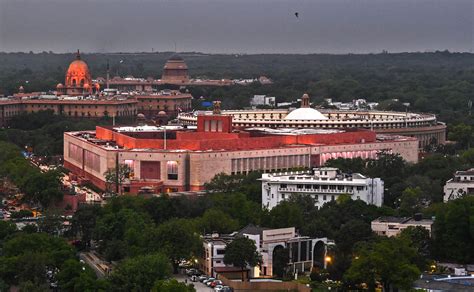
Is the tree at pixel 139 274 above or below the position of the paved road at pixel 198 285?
above

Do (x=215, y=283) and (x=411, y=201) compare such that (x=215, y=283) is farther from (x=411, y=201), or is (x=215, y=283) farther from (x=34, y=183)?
(x=34, y=183)

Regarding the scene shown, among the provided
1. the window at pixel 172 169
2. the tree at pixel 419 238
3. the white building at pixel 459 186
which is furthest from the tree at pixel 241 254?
the window at pixel 172 169

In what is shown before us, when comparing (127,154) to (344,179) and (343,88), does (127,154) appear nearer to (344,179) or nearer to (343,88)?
(344,179)

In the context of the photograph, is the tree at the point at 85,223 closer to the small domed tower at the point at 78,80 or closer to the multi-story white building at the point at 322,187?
the multi-story white building at the point at 322,187

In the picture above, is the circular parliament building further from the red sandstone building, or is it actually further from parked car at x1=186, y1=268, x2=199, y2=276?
parked car at x1=186, y1=268, x2=199, y2=276

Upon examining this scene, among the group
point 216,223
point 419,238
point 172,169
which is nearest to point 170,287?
point 216,223

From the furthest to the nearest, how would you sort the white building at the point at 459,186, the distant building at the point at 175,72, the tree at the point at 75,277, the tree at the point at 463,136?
the distant building at the point at 175,72 → the tree at the point at 463,136 → the white building at the point at 459,186 → the tree at the point at 75,277

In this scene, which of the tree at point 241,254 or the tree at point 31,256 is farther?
the tree at point 241,254

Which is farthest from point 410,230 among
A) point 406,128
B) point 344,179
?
point 406,128
